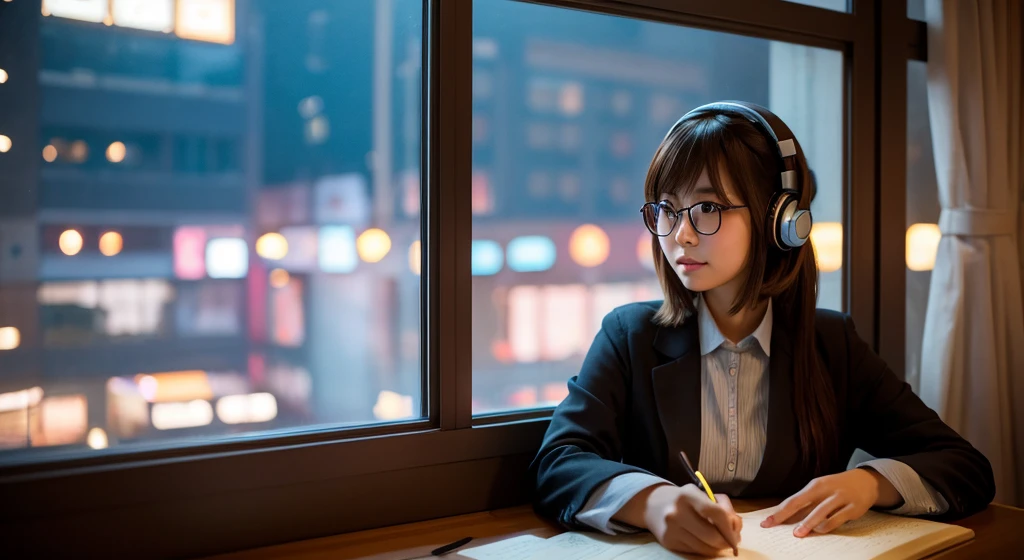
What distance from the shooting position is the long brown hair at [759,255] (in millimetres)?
1209

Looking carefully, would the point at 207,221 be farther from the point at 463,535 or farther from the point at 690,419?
the point at 690,419

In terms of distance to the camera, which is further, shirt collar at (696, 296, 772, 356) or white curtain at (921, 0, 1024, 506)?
white curtain at (921, 0, 1024, 506)

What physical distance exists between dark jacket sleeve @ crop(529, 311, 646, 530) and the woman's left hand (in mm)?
230

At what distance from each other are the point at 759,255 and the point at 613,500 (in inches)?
18.5

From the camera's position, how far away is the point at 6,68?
1053mm

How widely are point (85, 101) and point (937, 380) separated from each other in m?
1.83

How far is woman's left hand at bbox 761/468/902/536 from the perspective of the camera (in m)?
1.08

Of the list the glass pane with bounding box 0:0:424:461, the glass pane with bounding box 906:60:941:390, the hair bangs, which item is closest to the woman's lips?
the hair bangs

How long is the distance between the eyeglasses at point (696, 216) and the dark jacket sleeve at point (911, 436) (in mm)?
389

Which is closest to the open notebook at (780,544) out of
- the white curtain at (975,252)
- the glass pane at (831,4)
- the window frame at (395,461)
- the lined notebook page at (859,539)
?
the lined notebook page at (859,539)

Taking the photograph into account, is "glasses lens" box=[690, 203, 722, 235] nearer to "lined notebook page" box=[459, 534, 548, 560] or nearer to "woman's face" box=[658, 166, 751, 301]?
"woman's face" box=[658, 166, 751, 301]

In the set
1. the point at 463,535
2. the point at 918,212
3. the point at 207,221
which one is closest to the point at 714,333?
the point at 463,535

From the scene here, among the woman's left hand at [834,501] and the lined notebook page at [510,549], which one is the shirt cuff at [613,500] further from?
the woman's left hand at [834,501]

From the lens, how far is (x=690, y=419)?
126 cm
